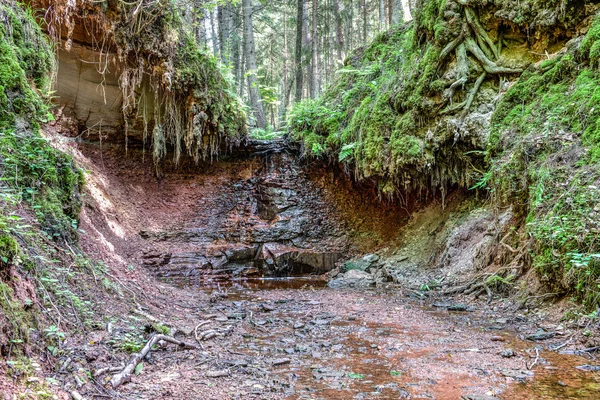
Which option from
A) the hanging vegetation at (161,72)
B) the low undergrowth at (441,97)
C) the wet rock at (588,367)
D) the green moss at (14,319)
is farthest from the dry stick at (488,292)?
the hanging vegetation at (161,72)

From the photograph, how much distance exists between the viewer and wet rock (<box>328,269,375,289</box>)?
773 cm

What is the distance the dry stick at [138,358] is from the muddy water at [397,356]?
589 mm

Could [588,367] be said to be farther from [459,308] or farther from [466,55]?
[466,55]

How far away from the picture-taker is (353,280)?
7945mm

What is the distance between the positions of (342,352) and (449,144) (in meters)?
5.21

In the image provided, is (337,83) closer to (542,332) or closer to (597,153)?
(597,153)

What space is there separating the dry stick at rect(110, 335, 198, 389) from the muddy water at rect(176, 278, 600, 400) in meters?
0.59

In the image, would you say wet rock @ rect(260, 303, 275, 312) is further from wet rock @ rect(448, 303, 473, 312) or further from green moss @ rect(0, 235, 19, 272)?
green moss @ rect(0, 235, 19, 272)

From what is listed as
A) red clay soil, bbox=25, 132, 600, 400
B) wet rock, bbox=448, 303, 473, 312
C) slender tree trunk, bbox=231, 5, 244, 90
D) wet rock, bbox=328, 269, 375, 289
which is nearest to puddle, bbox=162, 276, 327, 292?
wet rock, bbox=328, 269, 375, 289

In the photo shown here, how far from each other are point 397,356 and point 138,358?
7.61ft

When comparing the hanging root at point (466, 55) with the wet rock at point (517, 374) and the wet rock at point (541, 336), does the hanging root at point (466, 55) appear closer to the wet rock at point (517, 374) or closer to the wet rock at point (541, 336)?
the wet rock at point (541, 336)

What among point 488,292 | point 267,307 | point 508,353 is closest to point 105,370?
point 267,307

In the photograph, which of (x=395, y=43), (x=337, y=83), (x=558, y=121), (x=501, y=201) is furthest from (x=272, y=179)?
(x=558, y=121)

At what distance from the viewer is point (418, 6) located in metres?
8.70
